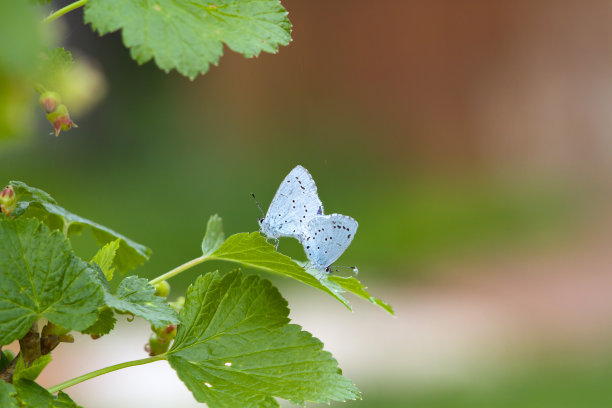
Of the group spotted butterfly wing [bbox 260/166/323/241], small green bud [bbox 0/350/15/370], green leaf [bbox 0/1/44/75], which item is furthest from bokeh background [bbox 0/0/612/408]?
green leaf [bbox 0/1/44/75]

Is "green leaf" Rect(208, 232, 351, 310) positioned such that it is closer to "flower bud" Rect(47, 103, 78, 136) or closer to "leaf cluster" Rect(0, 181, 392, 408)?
"leaf cluster" Rect(0, 181, 392, 408)

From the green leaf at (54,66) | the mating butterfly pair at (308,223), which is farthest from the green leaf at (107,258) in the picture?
the mating butterfly pair at (308,223)

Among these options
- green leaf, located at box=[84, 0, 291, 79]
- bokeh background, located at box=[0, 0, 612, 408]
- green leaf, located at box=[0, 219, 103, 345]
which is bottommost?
green leaf, located at box=[0, 219, 103, 345]

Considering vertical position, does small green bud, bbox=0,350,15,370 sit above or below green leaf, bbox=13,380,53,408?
above

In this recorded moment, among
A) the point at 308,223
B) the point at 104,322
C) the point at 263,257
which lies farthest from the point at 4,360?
the point at 308,223

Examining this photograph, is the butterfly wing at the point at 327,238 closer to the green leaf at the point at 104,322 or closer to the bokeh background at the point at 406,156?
the green leaf at the point at 104,322

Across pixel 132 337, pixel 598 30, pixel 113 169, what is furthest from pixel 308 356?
pixel 598 30
